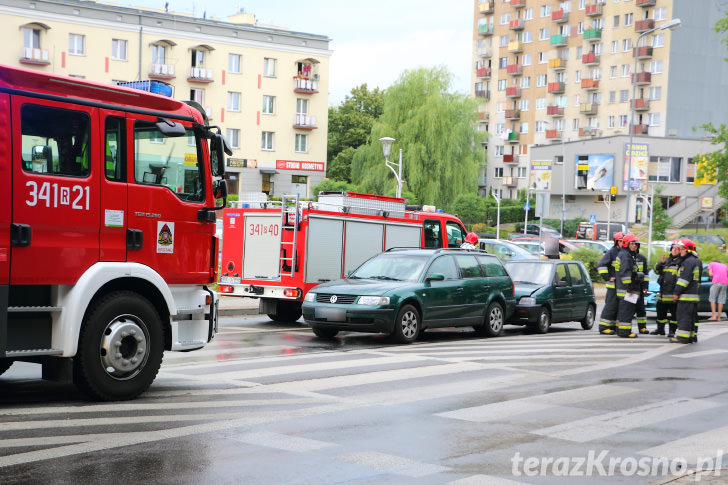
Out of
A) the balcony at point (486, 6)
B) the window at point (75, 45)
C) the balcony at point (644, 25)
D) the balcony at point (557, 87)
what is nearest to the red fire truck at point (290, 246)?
the window at point (75, 45)

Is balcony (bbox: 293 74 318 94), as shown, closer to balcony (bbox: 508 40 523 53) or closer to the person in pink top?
balcony (bbox: 508 40 523 53)

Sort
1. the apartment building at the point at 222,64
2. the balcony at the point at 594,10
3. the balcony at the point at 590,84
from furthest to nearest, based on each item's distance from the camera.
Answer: the balcony at the point at 590,84 → the balcony at the point at 594,10 → the apartment building at the point at 222,64

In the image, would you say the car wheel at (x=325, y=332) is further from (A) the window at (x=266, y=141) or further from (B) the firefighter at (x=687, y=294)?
(A) the window at (x=266, y=141)

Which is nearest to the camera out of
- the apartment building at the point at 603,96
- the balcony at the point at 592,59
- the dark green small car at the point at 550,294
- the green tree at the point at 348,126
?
the dark green small car at the point at 550,294

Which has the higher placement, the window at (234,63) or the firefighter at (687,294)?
the window at (234,63)

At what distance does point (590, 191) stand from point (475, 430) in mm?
79936

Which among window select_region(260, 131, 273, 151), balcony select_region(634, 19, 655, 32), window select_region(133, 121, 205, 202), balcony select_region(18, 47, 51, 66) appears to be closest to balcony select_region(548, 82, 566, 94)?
balcony select_region(634, 19, 655, 32)

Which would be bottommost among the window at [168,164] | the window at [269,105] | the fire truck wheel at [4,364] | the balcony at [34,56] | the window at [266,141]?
the fire truck wheel at [4,364]

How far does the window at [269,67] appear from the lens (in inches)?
2659

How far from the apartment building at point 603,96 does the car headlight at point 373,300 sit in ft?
190

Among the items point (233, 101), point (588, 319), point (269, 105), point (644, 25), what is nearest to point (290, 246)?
point (588, 319)

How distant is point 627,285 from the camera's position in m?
17.3

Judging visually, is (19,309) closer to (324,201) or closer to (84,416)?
(84,416)

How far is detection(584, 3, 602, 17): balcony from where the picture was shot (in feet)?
293
